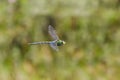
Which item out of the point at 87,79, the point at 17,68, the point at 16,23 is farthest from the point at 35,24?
the point at 87,79

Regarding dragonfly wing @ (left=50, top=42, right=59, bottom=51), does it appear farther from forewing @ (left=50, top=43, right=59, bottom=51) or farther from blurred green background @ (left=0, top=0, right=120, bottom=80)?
blurred green background @ (left=0, top=0, right=120, bottom=80)

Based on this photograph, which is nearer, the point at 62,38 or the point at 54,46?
the point at 54,46

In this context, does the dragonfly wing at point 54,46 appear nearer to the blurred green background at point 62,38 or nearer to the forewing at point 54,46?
the forewing at point 54,46

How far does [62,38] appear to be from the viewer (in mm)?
4910

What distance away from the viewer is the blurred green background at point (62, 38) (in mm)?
4742

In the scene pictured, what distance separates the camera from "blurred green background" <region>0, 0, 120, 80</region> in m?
4.74

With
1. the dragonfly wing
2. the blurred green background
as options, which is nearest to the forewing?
the dragonfly wing

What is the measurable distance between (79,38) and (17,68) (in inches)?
29.7

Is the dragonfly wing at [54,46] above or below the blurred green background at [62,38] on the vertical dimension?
above

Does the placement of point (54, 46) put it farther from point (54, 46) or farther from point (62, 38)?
point (62, 38)

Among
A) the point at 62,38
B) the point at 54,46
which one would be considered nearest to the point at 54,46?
the point at 54,46

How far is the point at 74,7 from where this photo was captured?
16.1 feet

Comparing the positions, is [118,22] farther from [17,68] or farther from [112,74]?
[17,68]

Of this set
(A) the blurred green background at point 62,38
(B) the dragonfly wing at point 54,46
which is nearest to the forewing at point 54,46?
(B) the dragonfly wing at point 54,46
